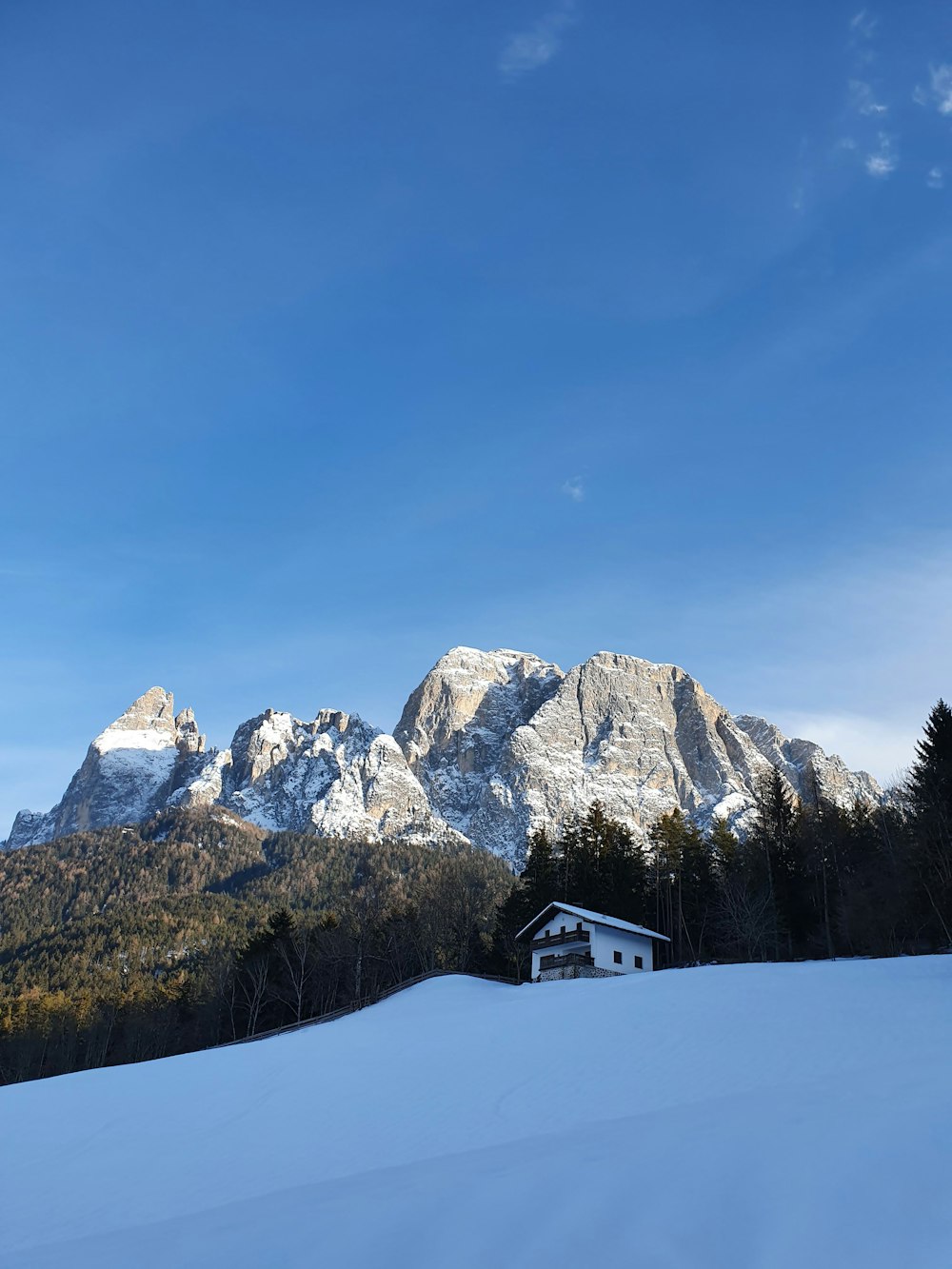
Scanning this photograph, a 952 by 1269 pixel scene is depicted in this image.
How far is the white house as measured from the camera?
3962 centimetres

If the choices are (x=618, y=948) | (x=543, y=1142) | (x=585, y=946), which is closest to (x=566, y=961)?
(x=585, y=946)

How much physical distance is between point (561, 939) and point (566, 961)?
60.7 inches

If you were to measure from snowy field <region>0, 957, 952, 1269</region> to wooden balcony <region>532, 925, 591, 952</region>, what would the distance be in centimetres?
1611

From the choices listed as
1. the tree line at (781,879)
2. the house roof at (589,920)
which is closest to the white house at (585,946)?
the house roof at (589,920)

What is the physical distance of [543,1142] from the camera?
10641 millimetres

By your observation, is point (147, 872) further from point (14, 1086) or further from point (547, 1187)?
point (547, 1187)

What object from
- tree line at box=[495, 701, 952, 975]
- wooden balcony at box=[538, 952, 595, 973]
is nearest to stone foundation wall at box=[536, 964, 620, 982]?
wooden balcony at box=[538, 952, 595, 973]

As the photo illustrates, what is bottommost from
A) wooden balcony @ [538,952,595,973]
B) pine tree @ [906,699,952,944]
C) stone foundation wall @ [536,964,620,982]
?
stone foundation wall @ [536,964,620,982]

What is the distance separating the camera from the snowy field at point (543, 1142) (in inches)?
282

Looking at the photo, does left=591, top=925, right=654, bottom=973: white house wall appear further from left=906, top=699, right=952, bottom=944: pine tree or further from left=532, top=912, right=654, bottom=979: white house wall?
left=906, top=699, right=952, bottom=944: pine tree

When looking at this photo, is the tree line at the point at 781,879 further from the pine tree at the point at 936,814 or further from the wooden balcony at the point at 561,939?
the wooden balcony at the point at 561,939

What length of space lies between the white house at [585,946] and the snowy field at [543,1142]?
15.7 m

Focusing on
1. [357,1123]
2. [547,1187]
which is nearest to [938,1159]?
[547,1187]

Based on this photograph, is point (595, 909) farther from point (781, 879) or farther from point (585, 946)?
point (781, 879)
